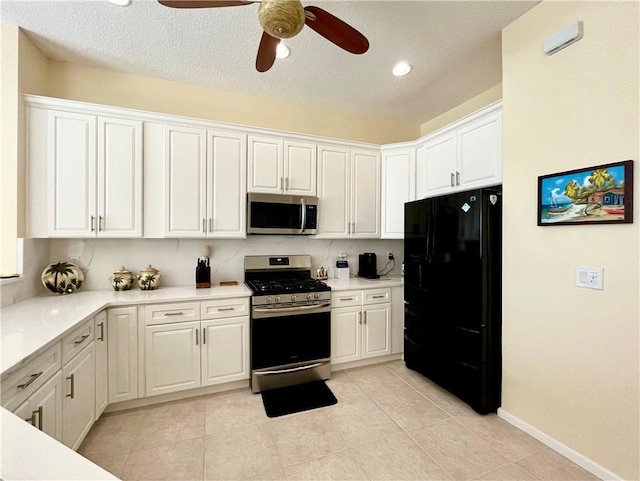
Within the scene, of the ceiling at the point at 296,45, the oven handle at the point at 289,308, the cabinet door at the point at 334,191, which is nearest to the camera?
the ceiling at the point at 296,45

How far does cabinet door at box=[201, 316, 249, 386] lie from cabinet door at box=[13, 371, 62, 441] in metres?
1.00

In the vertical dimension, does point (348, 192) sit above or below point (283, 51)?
below

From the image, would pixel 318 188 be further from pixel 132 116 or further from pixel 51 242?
pixel 51 242

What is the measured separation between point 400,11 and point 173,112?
7.41 feet

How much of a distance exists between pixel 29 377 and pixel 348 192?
2.86 metres

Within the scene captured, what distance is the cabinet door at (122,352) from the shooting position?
2.22m

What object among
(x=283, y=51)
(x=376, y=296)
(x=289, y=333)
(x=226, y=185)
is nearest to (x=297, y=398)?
(x=289, y=333)

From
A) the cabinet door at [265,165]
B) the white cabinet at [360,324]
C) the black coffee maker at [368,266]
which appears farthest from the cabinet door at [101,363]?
the black coffee maker at [368,266]

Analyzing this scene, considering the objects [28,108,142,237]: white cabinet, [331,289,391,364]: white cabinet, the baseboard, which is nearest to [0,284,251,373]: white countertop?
[28,108,142,237]: white cabinet

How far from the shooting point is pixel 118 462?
1.80 meters

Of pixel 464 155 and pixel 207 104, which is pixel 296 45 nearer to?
pixel 207 104

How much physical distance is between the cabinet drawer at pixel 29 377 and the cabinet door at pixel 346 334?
2071mm

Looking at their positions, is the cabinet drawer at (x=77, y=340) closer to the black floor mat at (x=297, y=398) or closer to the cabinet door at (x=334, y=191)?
the black floor mat at (x=297, y=398)

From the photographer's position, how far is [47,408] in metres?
1.48
